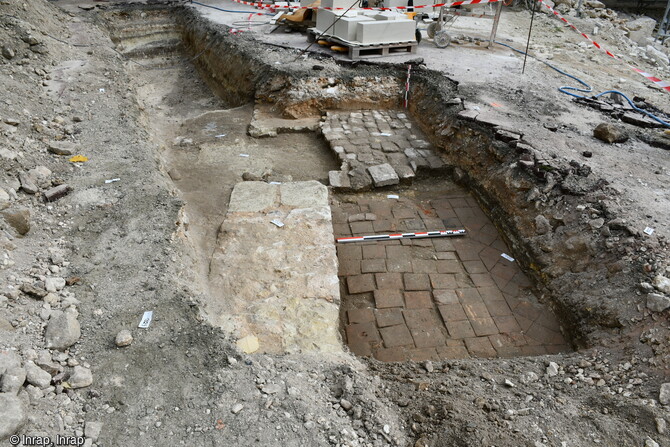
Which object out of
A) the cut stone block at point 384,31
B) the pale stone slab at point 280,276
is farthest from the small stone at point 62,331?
the cut stone block at point 384,31

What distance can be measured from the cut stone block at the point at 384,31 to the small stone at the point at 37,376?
7.32m

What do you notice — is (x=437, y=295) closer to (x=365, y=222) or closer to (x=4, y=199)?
(x=365, y=222)

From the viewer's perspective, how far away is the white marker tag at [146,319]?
308 centimetres

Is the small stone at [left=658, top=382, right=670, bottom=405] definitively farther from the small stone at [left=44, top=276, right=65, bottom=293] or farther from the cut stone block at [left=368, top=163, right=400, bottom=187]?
the small stone at [left=44, top=276, right=65, bottom=293]

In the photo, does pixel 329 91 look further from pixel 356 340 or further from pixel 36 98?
pixel 356 340

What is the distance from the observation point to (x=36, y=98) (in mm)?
5824

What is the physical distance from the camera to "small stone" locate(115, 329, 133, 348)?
291 cm

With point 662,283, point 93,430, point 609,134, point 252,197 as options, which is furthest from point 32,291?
point 609,134

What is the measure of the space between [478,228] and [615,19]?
15.4m

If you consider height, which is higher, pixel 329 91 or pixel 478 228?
pixel 329 91

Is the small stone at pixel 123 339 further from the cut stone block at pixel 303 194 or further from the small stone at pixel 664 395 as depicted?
the small stone at pixel 664 395

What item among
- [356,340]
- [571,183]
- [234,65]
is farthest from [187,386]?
[234,65]

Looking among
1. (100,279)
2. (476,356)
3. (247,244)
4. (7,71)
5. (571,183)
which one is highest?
(7,71)

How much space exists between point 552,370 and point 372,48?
663 centimetres
